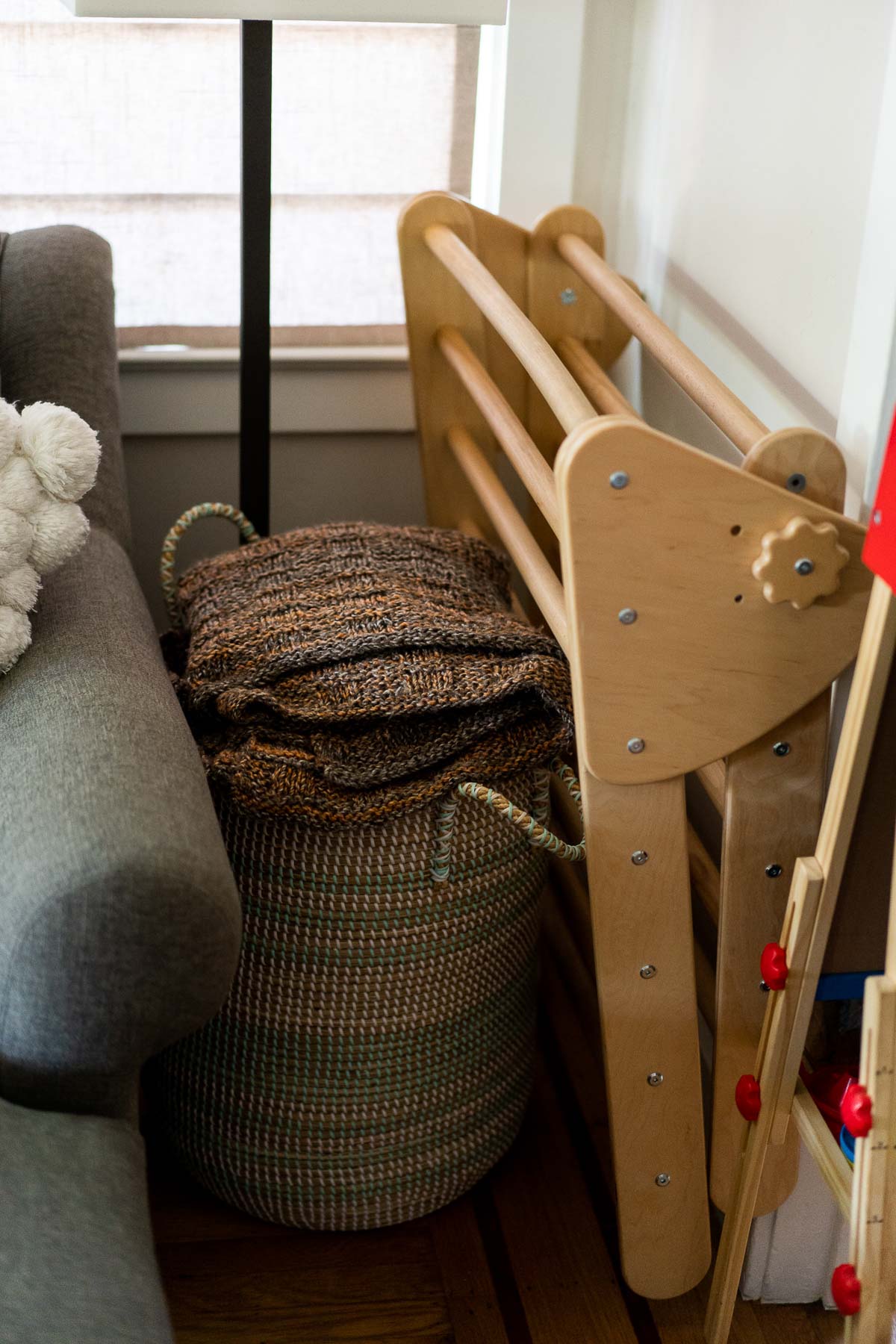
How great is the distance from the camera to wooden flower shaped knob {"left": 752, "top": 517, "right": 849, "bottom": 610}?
0.88 m

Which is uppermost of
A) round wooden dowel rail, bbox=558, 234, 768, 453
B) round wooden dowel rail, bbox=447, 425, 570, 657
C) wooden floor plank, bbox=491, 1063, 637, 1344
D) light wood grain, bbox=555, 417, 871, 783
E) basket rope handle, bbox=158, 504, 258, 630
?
round wooden dowel rail, bbox=558, 234, 768, 453

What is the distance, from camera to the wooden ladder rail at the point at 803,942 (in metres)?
0.82

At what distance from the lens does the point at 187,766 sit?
35.0 inches

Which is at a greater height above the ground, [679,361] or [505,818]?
[679,361]

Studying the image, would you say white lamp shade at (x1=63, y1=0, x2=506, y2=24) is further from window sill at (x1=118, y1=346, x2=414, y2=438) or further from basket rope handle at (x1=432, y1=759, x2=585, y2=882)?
basket rope handle at (x1=432, y1=759, x2=585, y2=882)

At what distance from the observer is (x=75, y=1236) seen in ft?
2.32

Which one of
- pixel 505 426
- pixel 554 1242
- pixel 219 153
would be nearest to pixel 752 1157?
pixel 554 1242

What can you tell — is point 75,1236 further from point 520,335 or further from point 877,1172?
point 520,335

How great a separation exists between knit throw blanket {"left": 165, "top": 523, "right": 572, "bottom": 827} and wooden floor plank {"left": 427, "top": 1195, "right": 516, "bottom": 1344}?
18.6 inches

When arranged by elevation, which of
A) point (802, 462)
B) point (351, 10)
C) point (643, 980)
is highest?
point (351, 10)

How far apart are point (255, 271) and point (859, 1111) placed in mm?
983

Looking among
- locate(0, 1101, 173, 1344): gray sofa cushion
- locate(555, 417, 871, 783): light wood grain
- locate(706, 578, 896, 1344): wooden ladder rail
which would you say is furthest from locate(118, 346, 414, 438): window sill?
locate(0, 1101, 173, 1344): gray sofa cushion

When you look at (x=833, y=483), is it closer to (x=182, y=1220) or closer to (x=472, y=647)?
(x=472, y=647)

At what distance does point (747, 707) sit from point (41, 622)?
0.58 meters
